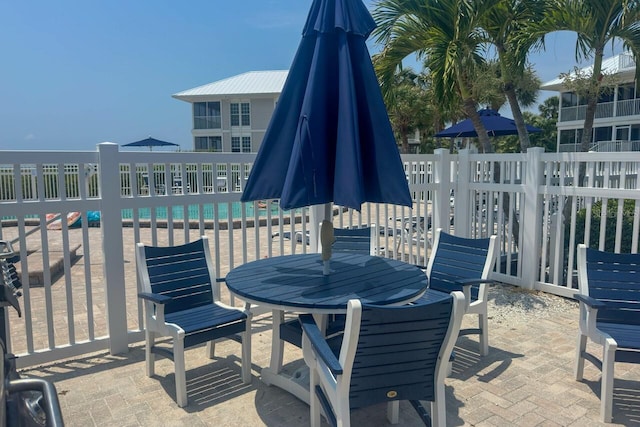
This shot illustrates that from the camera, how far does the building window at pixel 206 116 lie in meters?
36.1

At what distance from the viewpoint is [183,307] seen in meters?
3.48

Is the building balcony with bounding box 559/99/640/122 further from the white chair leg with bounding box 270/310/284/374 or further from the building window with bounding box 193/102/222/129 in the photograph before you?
the white chair leg with bounding box 270/310/284/374

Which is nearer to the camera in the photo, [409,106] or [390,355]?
[390,355]

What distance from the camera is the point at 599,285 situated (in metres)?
3.21

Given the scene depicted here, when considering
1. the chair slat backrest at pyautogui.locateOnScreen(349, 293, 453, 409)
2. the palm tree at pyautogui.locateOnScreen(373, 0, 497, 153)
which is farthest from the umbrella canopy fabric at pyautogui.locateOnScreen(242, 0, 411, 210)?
the palm tree at pyautogui.locateOnScreen(373, 0, 497, 153)

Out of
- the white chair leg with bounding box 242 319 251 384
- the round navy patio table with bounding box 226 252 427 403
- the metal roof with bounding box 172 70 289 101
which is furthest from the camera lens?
the metal roof with bounding box 172 70 289 101

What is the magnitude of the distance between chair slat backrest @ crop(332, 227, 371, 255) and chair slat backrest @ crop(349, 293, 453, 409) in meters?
2.11

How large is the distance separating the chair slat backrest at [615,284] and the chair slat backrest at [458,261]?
0.70 metres

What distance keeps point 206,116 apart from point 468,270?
35.0m

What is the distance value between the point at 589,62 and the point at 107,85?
50022 millimetres

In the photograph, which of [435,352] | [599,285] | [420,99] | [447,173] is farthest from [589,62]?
[420,99]

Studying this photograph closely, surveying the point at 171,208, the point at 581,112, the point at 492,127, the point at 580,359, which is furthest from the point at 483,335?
the point at 581,112

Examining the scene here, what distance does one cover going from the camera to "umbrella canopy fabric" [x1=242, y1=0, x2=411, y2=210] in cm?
275

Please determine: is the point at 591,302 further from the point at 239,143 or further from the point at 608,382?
the point at 239,143
